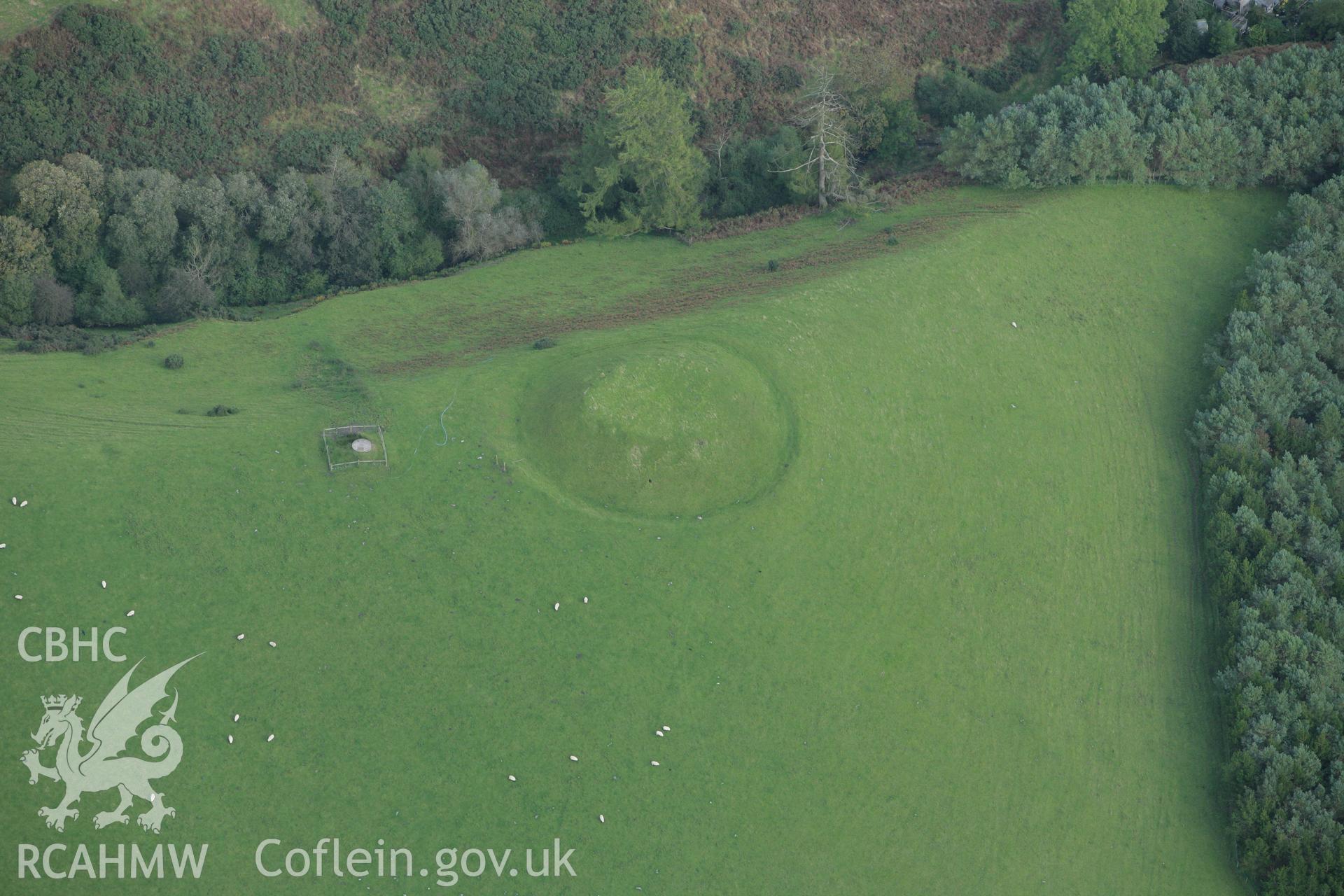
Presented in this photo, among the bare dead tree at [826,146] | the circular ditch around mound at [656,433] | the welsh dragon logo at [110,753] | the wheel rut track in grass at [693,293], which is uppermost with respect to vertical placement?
the bare dead tree at [826,146]

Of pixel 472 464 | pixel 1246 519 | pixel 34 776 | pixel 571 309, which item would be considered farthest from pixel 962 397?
pixel 34 776

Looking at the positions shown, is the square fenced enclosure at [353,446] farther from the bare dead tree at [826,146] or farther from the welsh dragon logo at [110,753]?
the bare dead tree at [826,146]

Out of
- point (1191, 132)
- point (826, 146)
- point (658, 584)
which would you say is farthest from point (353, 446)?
point (1191, 132)

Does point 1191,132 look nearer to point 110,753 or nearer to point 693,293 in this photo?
point 693,293

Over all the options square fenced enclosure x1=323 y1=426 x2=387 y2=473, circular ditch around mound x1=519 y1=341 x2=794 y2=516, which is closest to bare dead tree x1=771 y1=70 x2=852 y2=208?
circular ditch around mound x1=519 y1=341 x2=794 y2=516

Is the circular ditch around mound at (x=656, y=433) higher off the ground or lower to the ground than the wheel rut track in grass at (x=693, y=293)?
lower

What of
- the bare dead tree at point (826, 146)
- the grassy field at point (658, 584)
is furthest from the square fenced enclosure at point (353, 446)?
the bare dead tree at point (826, 146)
